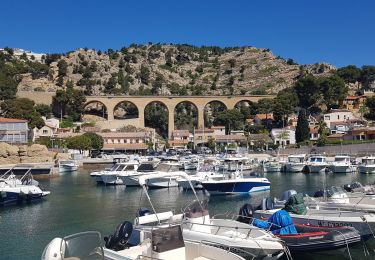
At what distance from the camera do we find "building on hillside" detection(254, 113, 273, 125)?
3504 inches

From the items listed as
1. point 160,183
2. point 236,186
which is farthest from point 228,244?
point 160,183

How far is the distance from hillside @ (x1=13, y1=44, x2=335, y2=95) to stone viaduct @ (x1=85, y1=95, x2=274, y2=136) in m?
14.0

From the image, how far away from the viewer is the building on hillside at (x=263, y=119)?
292 feet

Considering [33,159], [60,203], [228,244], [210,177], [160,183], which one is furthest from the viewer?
[33,159]

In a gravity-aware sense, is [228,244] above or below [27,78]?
below

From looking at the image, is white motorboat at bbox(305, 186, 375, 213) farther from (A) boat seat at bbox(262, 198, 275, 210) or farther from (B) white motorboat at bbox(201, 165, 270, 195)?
(B) white motorboat at bbox(201, 165, 270, 195)

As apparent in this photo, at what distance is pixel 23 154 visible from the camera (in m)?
54.0

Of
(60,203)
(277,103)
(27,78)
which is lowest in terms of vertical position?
(60,203)

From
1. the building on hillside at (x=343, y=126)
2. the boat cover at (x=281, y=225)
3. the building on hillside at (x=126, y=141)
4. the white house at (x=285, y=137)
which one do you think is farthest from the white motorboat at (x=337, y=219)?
the building on hillside at (x=126, y=141)

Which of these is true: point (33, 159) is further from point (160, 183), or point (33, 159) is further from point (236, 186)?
point (236, 186)

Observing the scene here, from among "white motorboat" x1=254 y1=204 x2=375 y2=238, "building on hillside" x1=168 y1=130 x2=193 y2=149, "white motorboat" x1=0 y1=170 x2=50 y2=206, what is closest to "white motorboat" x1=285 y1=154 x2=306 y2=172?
"white motorboat" x1=0 y1=170 x2=50 y2=206

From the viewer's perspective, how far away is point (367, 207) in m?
15.8

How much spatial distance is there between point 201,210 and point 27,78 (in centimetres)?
9768

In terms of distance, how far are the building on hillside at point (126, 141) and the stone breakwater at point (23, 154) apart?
2185 cm
